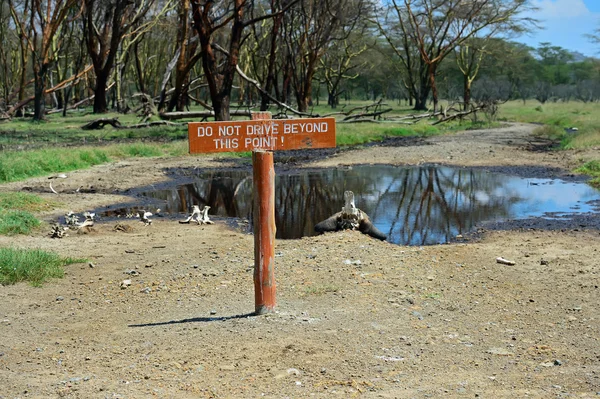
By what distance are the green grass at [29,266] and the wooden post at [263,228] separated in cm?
273

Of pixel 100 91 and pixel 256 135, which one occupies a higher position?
pixel 100 91

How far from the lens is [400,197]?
50.2 feet

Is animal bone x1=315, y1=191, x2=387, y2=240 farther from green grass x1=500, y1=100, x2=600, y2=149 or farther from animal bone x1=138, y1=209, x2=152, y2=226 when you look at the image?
green grass x1=500, y1=100, x2=600, y2=149

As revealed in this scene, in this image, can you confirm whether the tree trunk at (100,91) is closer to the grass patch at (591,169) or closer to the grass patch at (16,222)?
the grass patch at (591,169)

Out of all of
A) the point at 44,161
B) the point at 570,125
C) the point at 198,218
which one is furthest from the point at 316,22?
the point at 198,218

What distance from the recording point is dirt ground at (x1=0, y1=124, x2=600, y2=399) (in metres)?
5.14

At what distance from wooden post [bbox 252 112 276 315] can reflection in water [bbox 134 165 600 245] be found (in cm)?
479

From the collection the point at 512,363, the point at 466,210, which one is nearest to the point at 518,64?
the point at 466,210

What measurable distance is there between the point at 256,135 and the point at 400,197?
9.28 meters

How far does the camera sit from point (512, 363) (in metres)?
5.51

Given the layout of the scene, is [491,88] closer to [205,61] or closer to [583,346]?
[205,61]

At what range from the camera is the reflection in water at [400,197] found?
12.4 m

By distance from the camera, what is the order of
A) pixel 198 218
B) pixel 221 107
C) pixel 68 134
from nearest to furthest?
1. pixel 198 218
2. pixel 68 134
3. pixel 221 107

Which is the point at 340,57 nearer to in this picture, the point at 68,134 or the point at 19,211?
the point at 68,134
